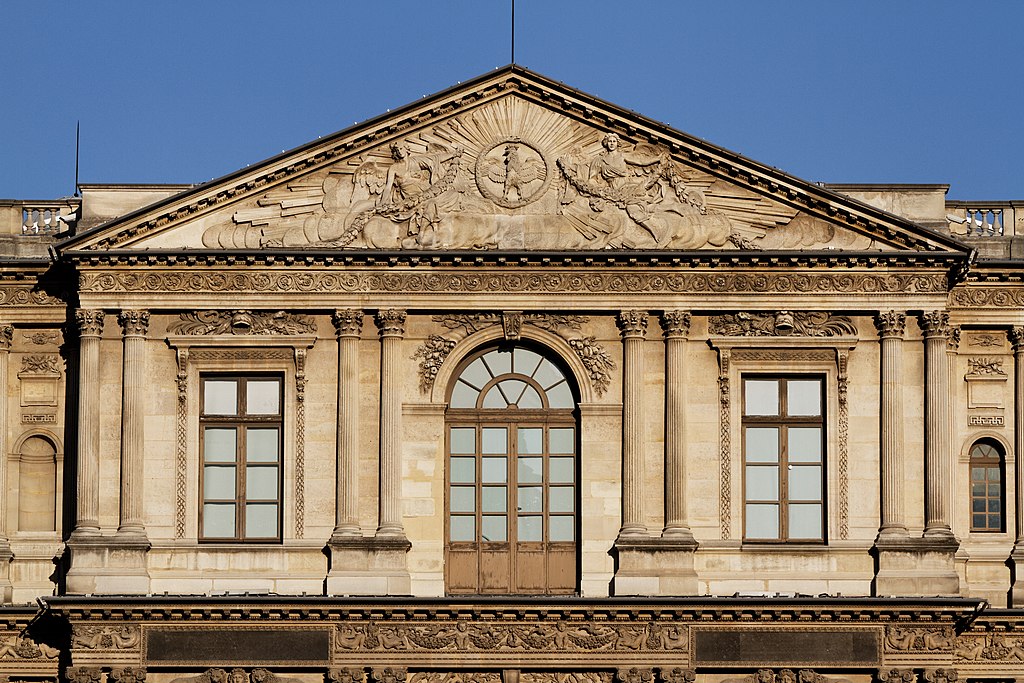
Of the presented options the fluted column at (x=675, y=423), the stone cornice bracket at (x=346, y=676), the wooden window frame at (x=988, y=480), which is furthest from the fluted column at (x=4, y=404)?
the wooden window frame at (x=988, y=480)

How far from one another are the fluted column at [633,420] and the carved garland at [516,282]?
22.1 inches

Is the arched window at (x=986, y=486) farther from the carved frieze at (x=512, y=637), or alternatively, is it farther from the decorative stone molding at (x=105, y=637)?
the decorative stone molding at (x=105, y=637)

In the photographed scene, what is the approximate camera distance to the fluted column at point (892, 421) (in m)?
39.4

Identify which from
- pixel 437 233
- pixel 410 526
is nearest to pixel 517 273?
pixel 437 233

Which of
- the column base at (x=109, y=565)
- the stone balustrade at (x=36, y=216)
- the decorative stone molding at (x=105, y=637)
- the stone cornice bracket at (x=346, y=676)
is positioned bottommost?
the stone cornice bracket at (x=346, y=676)

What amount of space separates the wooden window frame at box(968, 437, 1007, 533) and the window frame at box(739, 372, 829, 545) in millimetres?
2730

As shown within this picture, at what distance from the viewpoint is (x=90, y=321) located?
39.7m

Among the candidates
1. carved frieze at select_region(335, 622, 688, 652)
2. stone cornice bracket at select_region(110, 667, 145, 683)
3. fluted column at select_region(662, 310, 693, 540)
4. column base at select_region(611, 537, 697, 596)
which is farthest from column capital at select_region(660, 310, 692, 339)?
stone cornice bracket at select_region(110, 667, 145, 683)

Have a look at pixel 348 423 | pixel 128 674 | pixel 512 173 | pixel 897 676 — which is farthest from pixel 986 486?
pixel 128 674

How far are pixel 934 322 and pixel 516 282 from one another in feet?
20.8

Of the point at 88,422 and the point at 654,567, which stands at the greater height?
the point at 88,422

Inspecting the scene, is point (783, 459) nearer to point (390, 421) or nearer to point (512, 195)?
point (512, 195)

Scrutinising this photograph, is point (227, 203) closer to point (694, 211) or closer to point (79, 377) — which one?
point (79, 377)

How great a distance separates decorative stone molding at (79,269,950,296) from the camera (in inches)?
1569
